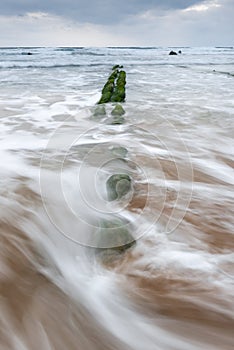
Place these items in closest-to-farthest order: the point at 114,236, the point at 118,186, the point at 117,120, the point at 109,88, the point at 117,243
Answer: the point at 117,243
the point at 114,236
the point at 118,186
the point at 117,120
the point at 109,88

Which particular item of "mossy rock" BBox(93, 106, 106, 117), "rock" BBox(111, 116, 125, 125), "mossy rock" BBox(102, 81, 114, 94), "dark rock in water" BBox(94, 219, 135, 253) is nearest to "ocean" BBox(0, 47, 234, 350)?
"dark rock in water" BBox(94, 219, 135, 253)

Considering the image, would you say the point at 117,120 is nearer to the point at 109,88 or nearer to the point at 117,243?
the point at 109,88

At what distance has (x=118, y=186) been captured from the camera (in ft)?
11.5

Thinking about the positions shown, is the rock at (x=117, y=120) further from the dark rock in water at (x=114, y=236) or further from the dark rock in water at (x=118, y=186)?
the dark rock in water at (x=114, y=236)

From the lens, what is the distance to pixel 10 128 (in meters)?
6.56

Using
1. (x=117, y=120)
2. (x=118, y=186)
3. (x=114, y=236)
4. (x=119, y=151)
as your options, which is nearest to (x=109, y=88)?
(x=117, y=120)

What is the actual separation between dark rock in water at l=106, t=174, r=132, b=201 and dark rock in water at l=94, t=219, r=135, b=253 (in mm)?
511

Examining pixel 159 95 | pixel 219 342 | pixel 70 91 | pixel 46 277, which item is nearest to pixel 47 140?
pixel 46 277

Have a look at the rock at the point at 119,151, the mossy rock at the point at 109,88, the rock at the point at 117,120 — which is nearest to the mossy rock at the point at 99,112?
the rock at the point at 117,120

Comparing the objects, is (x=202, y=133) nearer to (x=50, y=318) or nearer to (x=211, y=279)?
(x=211, y=279)

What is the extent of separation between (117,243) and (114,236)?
0.37 ft

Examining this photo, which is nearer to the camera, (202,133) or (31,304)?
(31,304)

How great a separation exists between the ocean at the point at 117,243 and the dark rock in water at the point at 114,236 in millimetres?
10

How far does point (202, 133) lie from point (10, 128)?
3.85 metres
